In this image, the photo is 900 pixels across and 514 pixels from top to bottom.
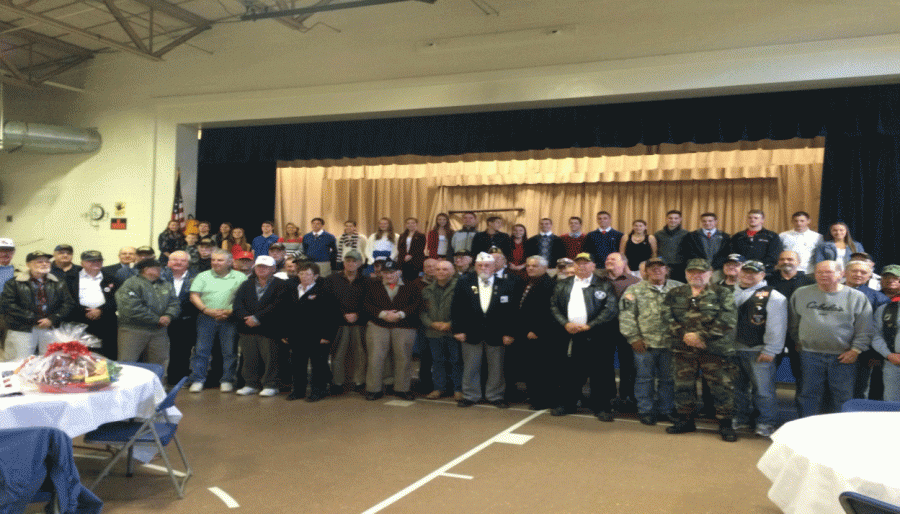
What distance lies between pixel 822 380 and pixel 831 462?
3498 mm

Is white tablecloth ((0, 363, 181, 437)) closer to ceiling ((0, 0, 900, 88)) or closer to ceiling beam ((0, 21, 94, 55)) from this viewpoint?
ceiling ((0, 0, 900, 88))

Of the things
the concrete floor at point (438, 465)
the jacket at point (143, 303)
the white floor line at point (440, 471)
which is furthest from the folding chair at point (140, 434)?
the jacket at point (143, 303)

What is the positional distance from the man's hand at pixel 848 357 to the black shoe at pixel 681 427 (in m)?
1.25

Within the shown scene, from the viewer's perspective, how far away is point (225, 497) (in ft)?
14.8

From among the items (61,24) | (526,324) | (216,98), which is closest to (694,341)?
(526,324)

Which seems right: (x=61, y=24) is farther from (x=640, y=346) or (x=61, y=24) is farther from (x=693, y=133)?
(x=640, y=346)

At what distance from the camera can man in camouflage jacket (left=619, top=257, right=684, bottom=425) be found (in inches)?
257

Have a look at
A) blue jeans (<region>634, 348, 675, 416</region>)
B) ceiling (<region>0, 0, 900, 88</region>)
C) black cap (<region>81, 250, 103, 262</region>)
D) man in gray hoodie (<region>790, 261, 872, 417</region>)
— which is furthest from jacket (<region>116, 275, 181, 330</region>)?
man in gray hoodie (<region>790, 261, 872, 417</region>)

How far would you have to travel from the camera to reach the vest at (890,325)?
5719 mm

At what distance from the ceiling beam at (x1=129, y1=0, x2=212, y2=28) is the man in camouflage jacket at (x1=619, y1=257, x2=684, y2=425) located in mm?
7468

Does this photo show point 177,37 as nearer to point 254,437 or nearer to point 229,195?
point 229,195

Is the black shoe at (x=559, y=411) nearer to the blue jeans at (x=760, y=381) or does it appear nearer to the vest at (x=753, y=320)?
the blue jeans at (x=760, y=381)

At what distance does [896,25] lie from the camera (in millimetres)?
8094

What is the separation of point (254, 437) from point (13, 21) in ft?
29.2
